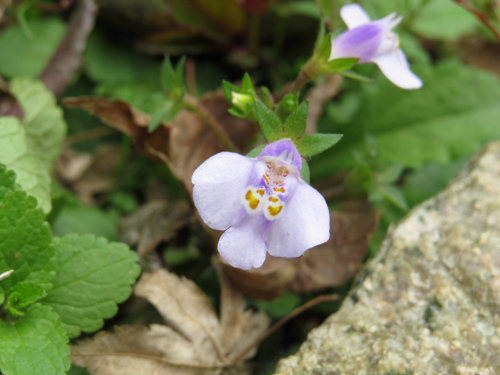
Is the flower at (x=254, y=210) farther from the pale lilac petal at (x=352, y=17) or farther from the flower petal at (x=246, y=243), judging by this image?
the pale lilac petal at (x=352, y=17)

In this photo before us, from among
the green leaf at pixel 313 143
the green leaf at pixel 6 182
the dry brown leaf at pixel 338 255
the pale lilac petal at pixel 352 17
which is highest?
the pale lilac petal at pixel 352 17

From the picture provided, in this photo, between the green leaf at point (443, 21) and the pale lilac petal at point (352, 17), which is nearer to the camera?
the pale lilac petal at point (352, 17)

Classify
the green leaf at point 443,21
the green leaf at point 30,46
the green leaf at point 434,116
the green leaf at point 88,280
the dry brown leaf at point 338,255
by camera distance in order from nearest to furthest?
1. the green leaf at point 88,280
2. the dry brown leaf at point 338,255
3. the green leaf at point 434,116
4. the green leaf at point 30,46
5. the green leaf at point 443,21

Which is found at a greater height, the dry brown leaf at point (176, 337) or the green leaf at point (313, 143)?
the green leaf at point (313, 143)

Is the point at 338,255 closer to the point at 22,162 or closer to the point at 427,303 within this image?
the point at 427,303

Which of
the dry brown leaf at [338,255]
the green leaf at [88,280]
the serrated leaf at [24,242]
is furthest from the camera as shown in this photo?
the dry brown leaf at [338,255]

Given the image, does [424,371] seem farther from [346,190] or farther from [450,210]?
[346,190]

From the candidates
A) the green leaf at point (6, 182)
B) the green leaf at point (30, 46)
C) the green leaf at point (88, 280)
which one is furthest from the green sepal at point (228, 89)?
the green leaf at point (30, 46)
